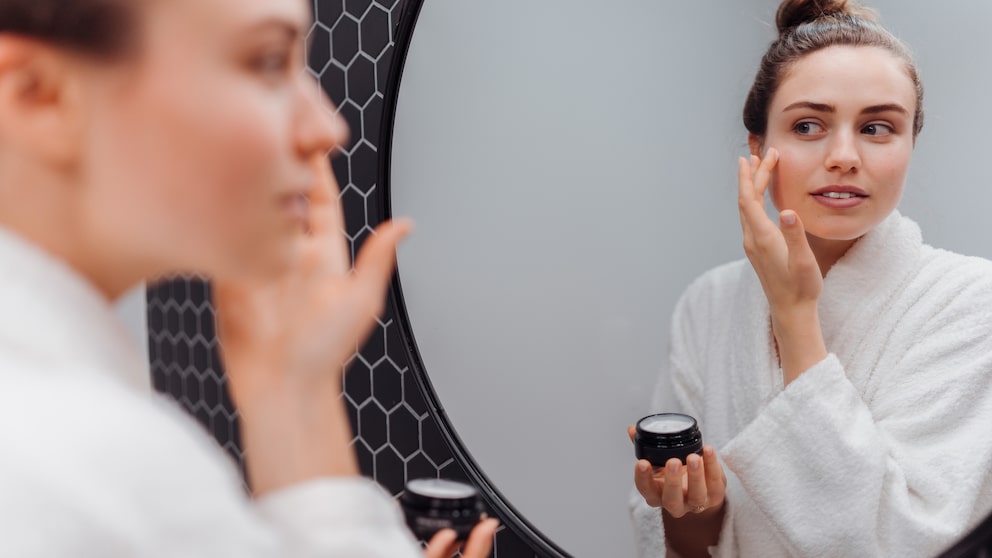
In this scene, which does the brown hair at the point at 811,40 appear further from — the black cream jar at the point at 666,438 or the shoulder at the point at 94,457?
the shoulder at the point at 94,457

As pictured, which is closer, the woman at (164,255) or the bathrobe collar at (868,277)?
the woman at (164,255)

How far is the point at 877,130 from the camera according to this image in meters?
0.59

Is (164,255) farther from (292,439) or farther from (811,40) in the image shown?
(811,40)

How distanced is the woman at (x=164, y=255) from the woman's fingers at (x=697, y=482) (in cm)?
27

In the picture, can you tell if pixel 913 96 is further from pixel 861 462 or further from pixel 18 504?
pixel 18 504

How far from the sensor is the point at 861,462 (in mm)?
611

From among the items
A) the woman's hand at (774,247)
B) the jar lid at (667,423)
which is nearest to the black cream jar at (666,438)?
the jar lid at (667,423)

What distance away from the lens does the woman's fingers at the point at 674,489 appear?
688 mm

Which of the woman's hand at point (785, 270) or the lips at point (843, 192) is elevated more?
the lips at point (843, 192)

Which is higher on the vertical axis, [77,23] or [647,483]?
[77,23]

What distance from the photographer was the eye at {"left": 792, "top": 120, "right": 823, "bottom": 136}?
1.97 feet

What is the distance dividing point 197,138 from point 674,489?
0.46 meters

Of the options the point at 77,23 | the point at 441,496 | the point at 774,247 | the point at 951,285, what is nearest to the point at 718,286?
the point at 774,247

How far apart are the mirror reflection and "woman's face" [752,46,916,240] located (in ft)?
0.04
